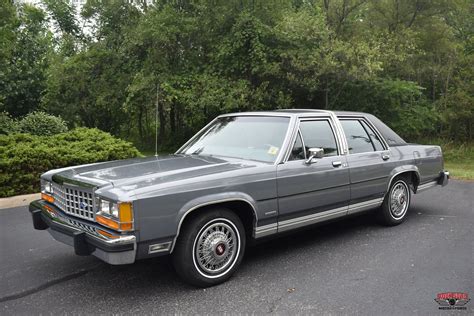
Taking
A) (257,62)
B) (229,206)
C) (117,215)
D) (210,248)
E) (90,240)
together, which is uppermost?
(257,62)

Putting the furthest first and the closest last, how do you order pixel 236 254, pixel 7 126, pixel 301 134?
pixel 7 126
pixel 301 134
pixel 236 254

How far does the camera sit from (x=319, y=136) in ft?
16.1

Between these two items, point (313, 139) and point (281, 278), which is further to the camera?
point (313, 139)

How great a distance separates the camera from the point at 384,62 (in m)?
16.0

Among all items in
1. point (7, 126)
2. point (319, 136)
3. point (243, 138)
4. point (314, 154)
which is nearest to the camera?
point (314, 154)

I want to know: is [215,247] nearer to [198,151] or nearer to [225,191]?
[225,191]

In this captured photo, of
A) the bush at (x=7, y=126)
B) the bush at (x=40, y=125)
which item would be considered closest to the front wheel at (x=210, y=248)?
the bush at (x=40, y=125)

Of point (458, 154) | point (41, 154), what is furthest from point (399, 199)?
point (458, 154)

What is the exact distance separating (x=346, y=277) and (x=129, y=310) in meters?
2.04

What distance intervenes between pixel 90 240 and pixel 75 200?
1.65 feet

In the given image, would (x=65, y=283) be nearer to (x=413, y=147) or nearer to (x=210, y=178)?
(x=210, y=178)

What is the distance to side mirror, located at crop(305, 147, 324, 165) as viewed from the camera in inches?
174

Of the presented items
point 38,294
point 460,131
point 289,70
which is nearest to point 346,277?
point 38,294

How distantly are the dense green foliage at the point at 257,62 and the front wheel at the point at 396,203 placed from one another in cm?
895
